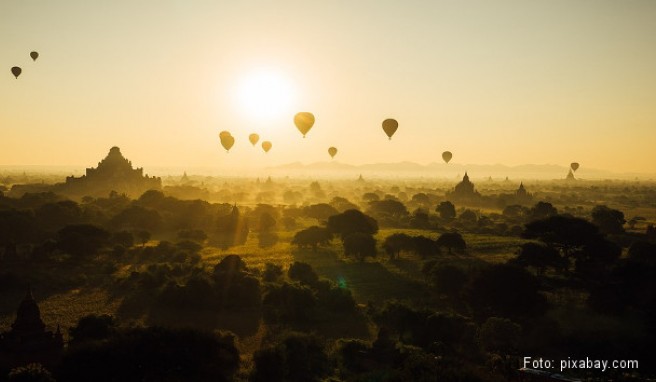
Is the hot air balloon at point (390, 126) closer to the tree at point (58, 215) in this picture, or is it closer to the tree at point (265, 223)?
the tree at point (265, 223)

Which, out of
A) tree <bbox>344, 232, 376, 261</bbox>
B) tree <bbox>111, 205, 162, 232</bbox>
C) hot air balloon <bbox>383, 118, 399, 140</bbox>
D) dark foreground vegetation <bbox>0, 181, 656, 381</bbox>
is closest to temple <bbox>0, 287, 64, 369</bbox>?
dark foreground vegetation <bbox>0, 181, 656, 381</bbox>

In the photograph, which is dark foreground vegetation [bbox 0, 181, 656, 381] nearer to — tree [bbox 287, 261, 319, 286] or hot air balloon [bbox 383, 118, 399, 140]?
tree [bbox 287, 261, 319, 286]

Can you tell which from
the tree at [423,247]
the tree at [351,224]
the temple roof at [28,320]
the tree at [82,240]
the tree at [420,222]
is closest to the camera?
the temple roof at [28,320]

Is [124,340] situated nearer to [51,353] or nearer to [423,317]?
[51,353]

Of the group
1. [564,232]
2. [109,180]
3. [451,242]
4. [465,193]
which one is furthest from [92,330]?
[465,193]

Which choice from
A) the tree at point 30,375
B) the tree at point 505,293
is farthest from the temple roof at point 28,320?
the tree at point 505,293

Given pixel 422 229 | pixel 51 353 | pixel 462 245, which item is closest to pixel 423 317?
pixel 51 353
